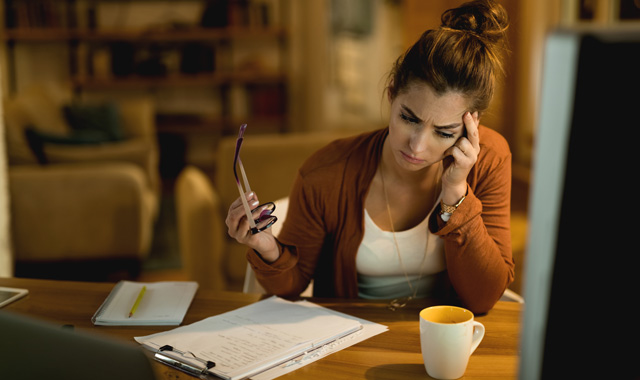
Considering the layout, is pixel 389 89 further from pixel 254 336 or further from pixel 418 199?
pixel 254 336

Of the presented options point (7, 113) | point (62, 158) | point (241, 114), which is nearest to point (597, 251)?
point (62, 158)

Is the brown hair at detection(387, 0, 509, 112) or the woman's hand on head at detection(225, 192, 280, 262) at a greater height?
the brown hair at detection(387, 0, 509, 112)

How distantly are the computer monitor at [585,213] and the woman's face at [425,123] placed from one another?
27.1 inches

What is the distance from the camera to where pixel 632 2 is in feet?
13.1

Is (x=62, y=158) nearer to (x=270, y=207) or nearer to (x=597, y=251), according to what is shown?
(x=270, y=207)

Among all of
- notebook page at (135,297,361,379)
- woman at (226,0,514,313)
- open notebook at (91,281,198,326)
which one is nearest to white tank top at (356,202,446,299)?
woman at (226,0,514,313)

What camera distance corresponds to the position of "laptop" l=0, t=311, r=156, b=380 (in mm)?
525

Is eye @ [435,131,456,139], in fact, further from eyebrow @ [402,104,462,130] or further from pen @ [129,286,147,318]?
pen @ [129,286,147,318]

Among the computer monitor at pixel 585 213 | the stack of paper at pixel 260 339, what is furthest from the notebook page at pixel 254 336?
the computer monitor at pixel 585 213

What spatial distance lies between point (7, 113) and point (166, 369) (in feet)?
11.2

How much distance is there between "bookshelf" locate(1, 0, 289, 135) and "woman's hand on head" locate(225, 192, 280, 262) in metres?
5.04

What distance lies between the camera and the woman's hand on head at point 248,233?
112 cm

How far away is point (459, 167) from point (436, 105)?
0.39ft

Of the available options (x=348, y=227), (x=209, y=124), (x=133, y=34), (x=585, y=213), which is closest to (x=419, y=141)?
(x=348, y=227)
